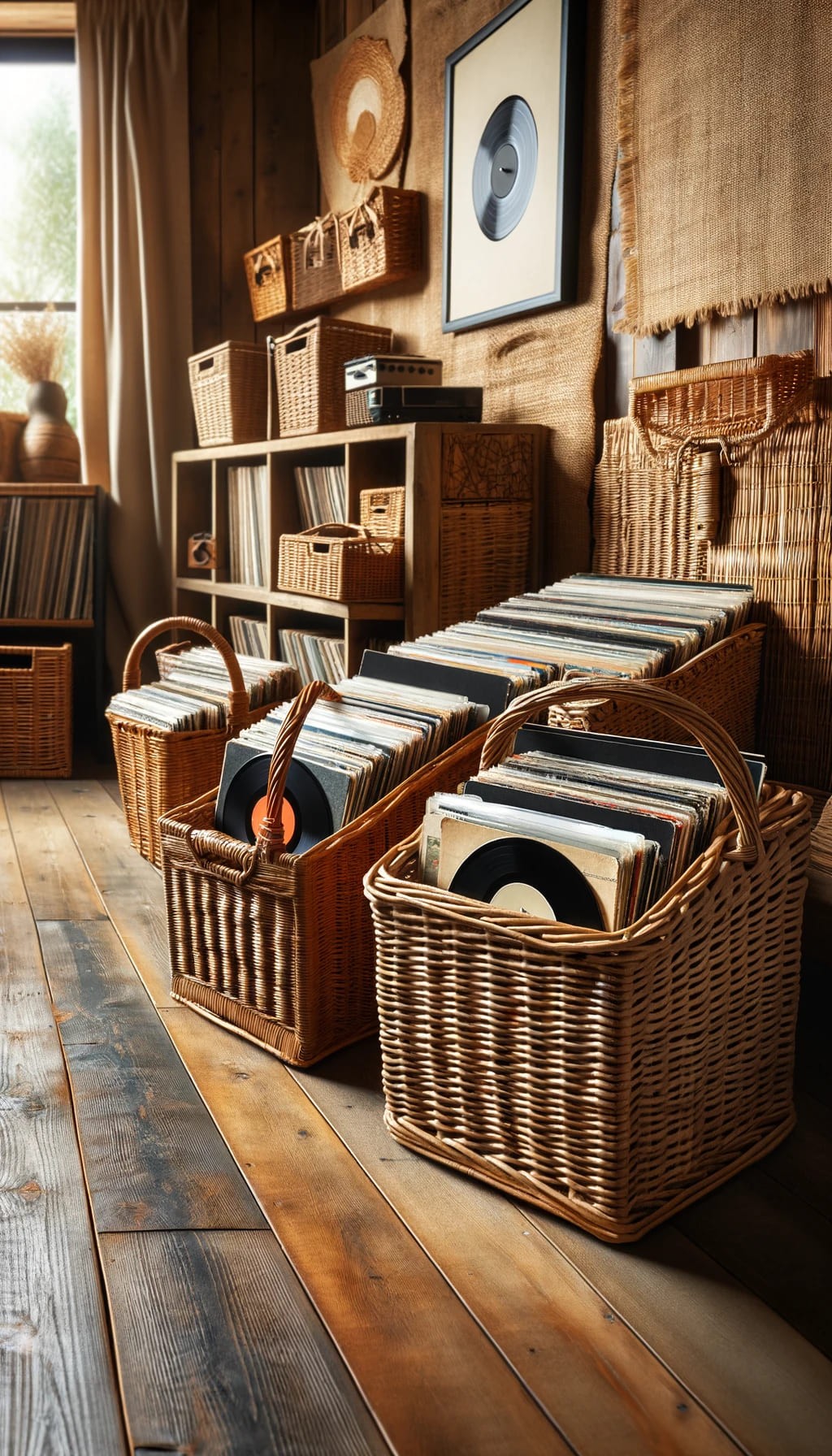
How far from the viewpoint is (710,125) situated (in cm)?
200

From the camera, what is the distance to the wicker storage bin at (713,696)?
1.72m

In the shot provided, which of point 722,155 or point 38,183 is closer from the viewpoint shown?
point 722,155

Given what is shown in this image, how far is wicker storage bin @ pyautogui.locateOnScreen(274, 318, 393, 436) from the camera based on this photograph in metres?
2.90

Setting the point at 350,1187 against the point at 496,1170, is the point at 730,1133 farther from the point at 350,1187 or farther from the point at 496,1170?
the point at 350,1187

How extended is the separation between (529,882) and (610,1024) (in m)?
0.20

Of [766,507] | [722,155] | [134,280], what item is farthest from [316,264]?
[766,507]

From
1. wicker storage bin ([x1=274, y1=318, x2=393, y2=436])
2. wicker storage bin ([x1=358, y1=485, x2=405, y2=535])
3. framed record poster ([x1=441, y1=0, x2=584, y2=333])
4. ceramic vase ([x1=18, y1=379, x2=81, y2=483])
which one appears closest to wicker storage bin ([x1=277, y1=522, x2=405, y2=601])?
wicker storage bin ([x1=358, y1=485, x2=405, y2=535])

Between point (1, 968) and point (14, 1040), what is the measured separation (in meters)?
0.29

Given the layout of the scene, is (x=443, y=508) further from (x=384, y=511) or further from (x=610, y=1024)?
(x=610, y=1024)

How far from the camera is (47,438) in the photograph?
372cm

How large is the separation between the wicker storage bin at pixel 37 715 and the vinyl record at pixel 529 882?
2.30m

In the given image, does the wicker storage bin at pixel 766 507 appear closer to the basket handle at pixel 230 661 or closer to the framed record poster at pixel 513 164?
the framed record poster at pixel 513 164

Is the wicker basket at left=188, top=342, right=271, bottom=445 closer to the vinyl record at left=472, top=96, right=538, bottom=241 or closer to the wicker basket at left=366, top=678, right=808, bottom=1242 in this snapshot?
the vinyl record at left=472, top=96, right=538, bottom=241

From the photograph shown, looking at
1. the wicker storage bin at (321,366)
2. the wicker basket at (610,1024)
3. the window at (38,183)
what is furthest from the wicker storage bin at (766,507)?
the window at (38,183)
